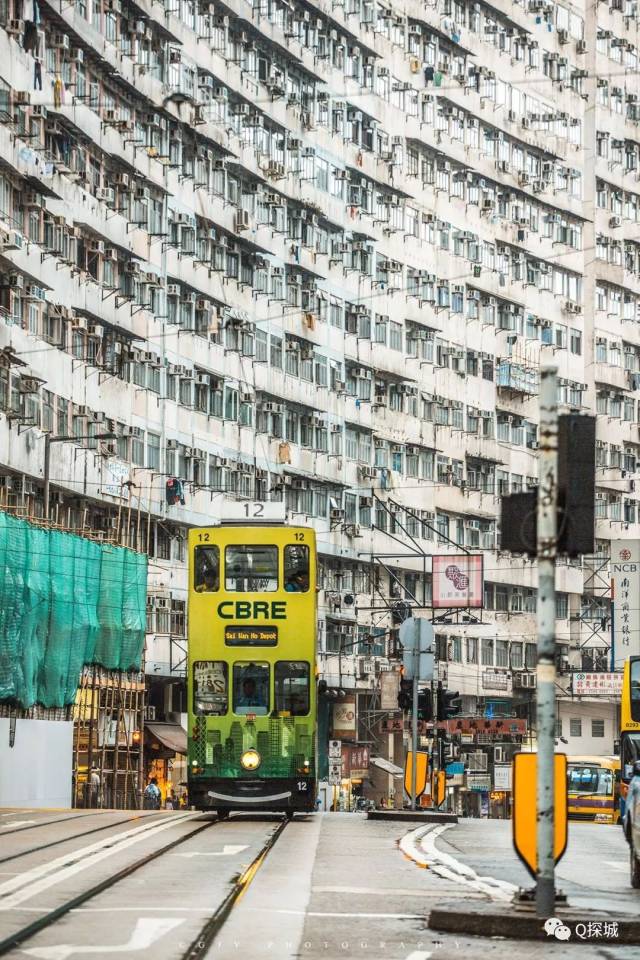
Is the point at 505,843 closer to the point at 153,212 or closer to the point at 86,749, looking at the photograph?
the point at 86,749

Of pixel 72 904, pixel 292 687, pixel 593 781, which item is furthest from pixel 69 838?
pixel 593 781

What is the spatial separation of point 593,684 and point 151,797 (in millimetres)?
23909

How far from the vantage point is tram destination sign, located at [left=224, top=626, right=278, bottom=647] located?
30578 mm

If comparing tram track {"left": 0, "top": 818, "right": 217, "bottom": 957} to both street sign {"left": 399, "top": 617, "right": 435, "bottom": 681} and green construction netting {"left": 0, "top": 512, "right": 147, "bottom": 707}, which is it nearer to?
street sign {"left": 399, "top": 617, "right": 435, "bottom": 681}

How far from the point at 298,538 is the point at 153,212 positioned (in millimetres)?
26198

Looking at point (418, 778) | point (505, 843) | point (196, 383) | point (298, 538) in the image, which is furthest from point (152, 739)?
point (505, 843)

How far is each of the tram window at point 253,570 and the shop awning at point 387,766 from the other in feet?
119

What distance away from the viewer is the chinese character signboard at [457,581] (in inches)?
2319

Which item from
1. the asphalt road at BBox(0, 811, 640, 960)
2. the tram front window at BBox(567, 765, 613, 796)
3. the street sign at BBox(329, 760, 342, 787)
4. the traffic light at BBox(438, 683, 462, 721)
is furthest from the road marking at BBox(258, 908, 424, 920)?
the street sign at BBox(329, 760, 342, 787)

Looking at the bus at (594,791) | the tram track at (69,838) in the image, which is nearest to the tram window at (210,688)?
A: the tram track at (69,838)

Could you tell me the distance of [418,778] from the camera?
3466cm

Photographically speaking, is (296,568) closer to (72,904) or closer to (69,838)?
(69,838)

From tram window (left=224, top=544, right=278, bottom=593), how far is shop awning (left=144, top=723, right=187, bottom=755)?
2355cm

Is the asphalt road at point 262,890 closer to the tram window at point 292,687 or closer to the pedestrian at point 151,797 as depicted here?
the tram window at point 292,687
